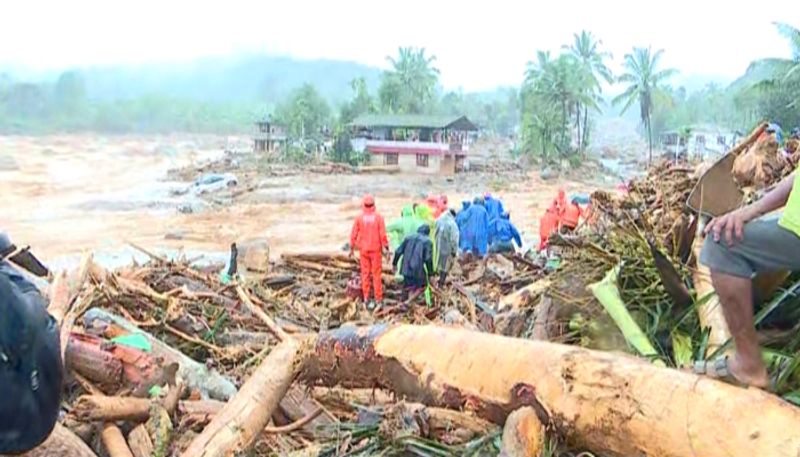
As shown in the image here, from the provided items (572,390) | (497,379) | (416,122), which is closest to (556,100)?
(416,122)

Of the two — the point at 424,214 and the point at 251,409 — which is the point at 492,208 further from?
the point at 251,409

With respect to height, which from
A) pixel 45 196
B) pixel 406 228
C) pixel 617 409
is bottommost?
pixel 45 196

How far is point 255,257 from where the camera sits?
1342 centimetres

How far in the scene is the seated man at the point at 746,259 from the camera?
2596 mm

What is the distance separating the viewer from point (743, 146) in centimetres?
391

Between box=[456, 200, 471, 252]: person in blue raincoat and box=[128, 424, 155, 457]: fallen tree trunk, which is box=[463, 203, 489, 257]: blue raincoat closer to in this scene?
box=[456, 200, 471, 252]: person in blue raincoat

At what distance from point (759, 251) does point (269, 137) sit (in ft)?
204

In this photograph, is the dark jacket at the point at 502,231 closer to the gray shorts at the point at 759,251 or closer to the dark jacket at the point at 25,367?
the gray shorts at the point at 759,251

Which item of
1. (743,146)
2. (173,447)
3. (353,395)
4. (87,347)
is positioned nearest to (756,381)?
(743,146)

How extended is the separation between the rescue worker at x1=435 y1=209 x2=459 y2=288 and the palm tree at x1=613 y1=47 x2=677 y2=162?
53411 millimetres

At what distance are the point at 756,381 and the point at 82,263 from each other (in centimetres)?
500

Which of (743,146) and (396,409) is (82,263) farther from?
(743,146)

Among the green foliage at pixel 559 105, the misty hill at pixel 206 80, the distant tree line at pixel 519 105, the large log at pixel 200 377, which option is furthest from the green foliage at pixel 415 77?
the large log at pixel 200 377

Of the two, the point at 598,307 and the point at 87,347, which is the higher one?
the point at 598,307
